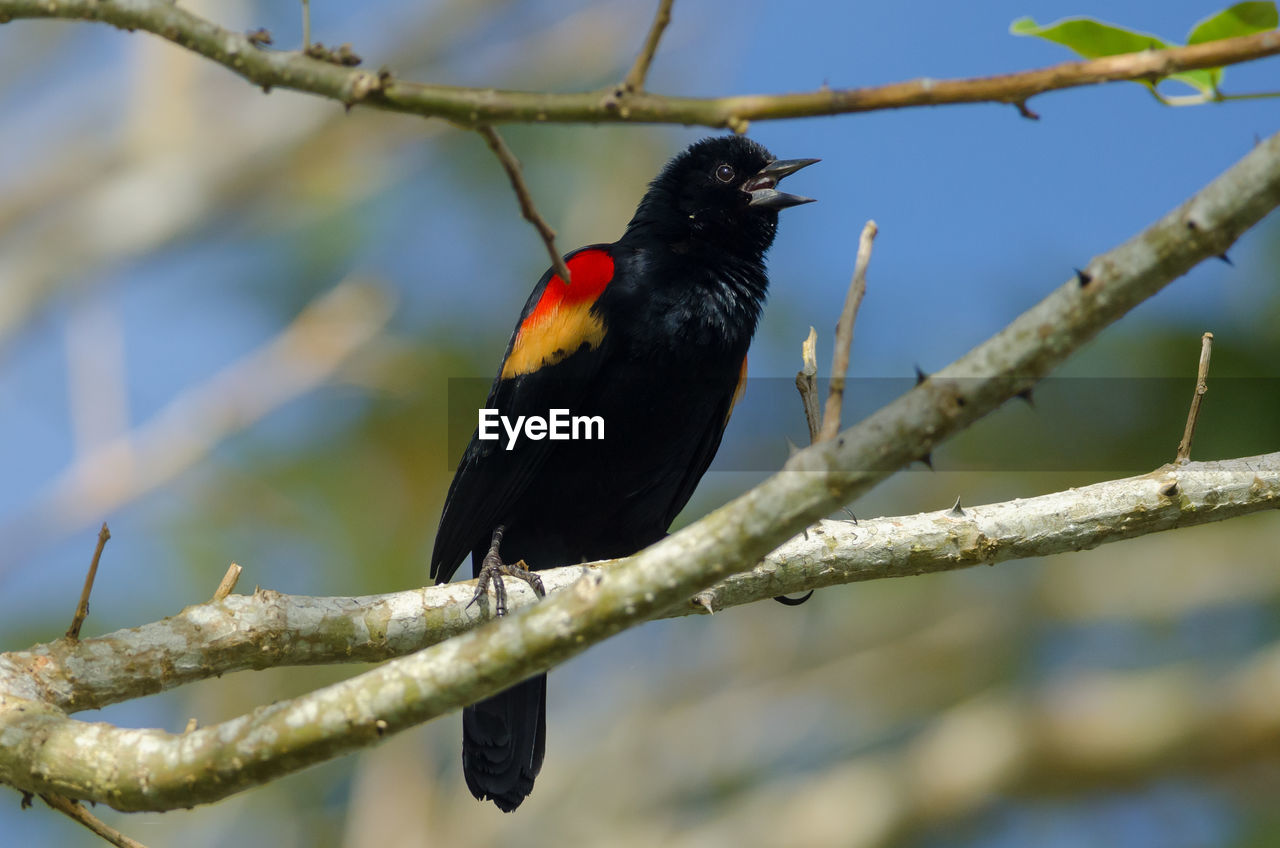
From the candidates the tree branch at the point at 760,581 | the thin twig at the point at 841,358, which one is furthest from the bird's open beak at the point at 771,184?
the thin twig at the point at 841,358

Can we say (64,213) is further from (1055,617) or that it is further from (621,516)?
(1055,617)

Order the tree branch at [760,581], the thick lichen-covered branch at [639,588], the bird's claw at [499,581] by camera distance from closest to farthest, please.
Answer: the thick lichen-covered branch at [639,588] < the tree branch at [760,581] < the bird's claw at [499,581]

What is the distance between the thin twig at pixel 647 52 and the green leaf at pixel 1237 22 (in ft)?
2.95

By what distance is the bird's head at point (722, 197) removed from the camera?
4289 mm

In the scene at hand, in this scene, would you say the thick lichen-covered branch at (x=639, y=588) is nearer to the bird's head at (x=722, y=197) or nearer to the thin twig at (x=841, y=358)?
the thin twig at (x=841, y=358)

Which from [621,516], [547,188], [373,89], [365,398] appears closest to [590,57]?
[547,188]

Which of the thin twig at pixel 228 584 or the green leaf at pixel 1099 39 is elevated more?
the green leaf at pixel 1099 39

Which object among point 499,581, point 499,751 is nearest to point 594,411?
point 499,581

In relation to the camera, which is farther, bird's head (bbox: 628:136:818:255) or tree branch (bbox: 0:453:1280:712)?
bird's head (bbox: 628:136:818:255)

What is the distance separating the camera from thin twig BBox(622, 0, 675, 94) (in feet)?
6.02

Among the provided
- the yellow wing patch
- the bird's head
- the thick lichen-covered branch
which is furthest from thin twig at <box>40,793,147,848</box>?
the bird's head

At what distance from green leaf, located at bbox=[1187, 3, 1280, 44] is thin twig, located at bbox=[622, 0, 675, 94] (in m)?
0.90

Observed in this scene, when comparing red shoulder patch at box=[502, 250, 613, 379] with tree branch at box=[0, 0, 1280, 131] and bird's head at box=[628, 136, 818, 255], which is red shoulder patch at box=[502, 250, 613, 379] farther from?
tree branch at box=[0, 0, 1280, 131]

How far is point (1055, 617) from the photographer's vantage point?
9195 mm
